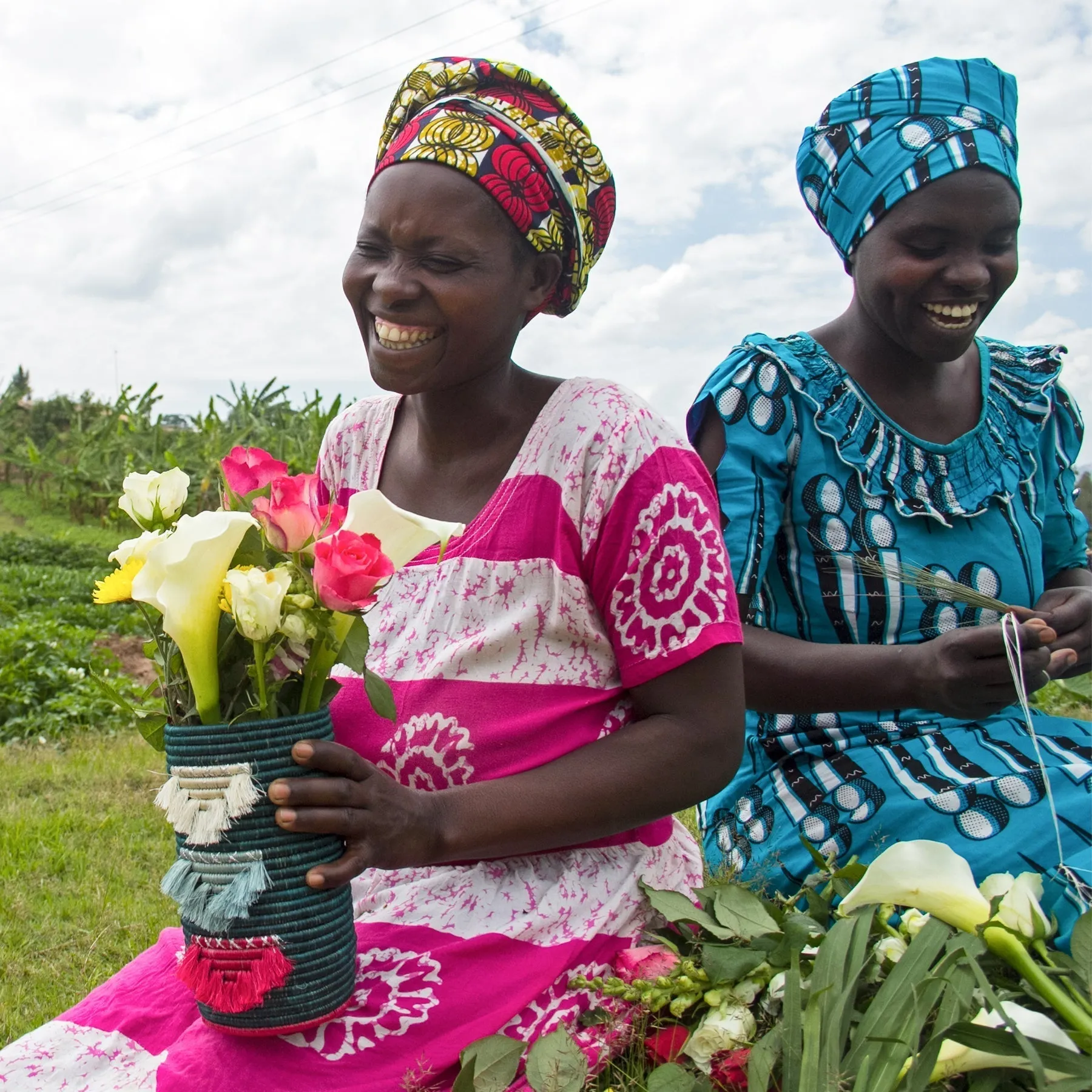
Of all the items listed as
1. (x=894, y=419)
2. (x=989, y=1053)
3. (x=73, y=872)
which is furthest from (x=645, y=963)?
(x=73, y=872)

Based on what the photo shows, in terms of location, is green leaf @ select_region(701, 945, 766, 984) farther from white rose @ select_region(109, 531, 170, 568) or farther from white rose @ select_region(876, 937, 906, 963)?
white rose @ select_region(109, 531, 170, 568)

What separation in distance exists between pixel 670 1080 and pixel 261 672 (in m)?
0.81

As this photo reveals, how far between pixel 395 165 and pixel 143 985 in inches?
57.6

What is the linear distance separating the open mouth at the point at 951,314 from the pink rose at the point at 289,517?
139cm

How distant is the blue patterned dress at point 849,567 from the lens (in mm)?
2240

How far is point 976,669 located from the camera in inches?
80.8

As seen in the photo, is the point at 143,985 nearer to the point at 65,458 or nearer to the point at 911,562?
the point at 911,562

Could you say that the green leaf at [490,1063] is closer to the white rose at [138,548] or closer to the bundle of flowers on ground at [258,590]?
the bundle of flowers on ground at [258,590]

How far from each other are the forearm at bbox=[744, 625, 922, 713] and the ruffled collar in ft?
1.12

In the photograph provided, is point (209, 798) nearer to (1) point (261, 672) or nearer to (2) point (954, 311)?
(1) point (261, 672)

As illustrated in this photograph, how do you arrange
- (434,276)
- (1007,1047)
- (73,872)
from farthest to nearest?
1. (73,872)
2. (434,276)
3. (1007,1047)

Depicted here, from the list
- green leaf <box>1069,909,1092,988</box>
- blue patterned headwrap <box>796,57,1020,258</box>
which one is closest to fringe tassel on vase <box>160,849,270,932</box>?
green leaf <box>1069,909,1092,988</box>

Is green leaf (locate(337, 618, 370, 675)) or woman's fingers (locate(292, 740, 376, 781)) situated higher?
green leaf (locate(337, 618, 370, 675))

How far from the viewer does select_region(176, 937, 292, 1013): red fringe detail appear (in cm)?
157
